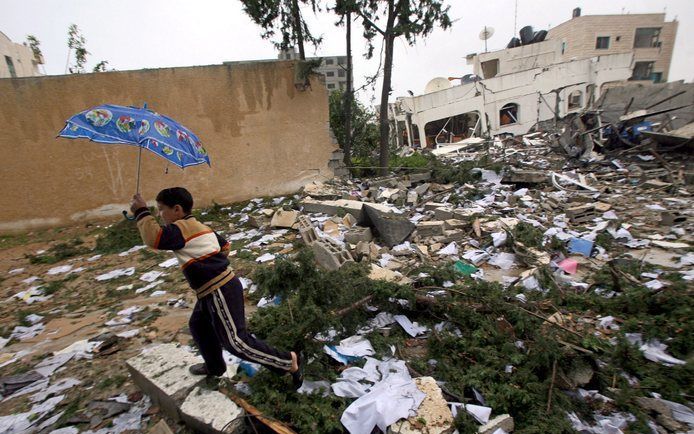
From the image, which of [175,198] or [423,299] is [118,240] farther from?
[423,299]

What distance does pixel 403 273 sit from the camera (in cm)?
383

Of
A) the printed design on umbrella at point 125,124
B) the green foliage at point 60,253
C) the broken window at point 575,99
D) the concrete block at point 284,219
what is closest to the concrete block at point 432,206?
the concrete block at point 284,219

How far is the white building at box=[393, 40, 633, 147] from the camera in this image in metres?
18.0

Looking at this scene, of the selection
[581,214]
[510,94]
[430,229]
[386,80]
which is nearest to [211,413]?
[430,229]

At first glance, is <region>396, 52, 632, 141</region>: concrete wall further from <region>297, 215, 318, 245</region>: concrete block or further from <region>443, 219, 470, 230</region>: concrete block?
<region>297, 215, 318, 245</region>: concrete block

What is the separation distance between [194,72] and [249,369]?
21.5ft

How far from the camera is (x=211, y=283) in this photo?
6.10 feet

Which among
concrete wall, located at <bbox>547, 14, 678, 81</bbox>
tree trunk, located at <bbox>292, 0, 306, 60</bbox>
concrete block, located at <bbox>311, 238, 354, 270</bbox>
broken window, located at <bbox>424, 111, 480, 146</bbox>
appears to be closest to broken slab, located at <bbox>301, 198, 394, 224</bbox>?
concrete block, located at <bbox>311, 238, 354, 270</bbox>

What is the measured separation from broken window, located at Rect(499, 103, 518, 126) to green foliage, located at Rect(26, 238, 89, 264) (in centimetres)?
1922

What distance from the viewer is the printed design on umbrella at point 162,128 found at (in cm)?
207

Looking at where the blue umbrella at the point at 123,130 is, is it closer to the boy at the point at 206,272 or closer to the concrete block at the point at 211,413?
the boy at the point at 206,272

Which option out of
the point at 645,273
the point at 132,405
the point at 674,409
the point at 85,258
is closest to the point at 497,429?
the point at 674,409

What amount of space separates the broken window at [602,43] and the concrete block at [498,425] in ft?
112

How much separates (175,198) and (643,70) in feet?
126
